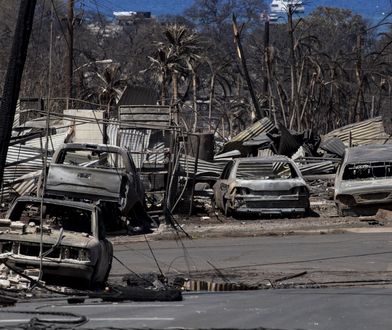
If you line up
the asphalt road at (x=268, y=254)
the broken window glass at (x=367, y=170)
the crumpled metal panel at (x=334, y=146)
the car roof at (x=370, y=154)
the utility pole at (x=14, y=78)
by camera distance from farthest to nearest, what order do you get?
the crumpled metal panel at (x=334, y=146)
the car roof at (x=370, y=154)
the broken window glass at (x=367, y=170)
the asphalt road at (x=268, y=254)
the utility pole at (x=14, y=78)

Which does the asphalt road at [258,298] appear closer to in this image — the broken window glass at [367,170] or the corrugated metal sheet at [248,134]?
the broken window glass at [367,170]

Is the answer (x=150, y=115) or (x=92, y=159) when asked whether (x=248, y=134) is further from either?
(x=92, y=159)

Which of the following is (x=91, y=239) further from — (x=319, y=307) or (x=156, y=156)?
(x=156, y=156)

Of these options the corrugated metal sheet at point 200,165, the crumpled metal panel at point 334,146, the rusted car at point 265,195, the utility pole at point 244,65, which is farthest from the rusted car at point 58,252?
the utility pole at point 244,65

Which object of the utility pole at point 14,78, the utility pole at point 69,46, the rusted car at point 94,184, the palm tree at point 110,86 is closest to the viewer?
the utility pole at point 14,78

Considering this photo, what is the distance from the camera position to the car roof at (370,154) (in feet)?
70.0

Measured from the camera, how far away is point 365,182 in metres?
20.6

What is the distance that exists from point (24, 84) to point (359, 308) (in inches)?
1273

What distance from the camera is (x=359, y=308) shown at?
8.51 m

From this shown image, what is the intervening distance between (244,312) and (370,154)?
46.5ft

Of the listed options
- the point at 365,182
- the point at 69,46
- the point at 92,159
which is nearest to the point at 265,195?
the point at 365,182

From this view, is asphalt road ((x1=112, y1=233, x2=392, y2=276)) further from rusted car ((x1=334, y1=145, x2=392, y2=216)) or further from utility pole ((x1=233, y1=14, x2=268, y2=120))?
utility pole ((x1=233, y1=14, x2=268, y2=120))

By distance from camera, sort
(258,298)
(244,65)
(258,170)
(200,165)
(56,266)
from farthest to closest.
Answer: (244,65), (200,165), (258,170), (56,266), (258,298)

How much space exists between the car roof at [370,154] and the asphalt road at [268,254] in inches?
127
